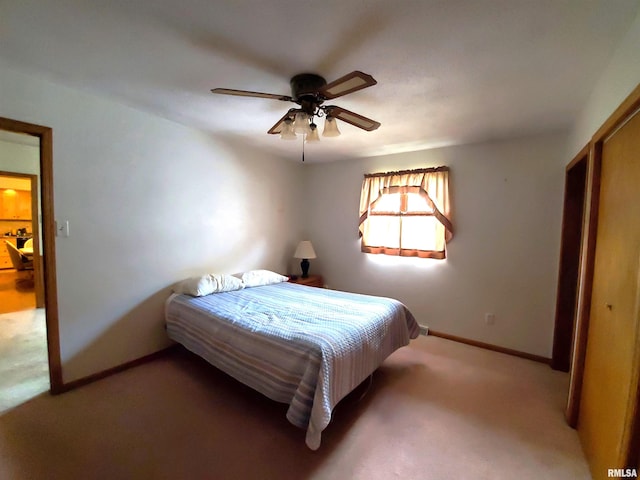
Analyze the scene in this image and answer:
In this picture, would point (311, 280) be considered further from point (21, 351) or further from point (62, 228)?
point (21, 351)

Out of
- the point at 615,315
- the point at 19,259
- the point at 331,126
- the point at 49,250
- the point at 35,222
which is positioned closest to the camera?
the point at 615,315

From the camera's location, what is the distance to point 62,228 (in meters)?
2.09

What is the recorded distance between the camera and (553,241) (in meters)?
2.71

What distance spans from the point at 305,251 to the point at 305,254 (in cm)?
5

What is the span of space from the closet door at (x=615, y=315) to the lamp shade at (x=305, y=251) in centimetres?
296

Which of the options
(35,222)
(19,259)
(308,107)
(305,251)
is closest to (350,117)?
(308,107)

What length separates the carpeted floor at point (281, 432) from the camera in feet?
4.87

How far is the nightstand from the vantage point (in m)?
3.87

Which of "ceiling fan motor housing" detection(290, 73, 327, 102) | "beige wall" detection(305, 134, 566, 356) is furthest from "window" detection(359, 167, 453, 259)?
"ceiling fan motor housing" detection(290, 73, 327, 102)

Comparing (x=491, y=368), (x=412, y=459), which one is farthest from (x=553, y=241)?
(x=412, y=459)

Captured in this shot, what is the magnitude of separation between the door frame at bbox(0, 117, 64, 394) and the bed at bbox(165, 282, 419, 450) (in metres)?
0.80

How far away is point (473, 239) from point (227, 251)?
2957 millimetres

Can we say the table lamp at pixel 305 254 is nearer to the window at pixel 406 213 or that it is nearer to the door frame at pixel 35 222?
the window at pixel 406 213

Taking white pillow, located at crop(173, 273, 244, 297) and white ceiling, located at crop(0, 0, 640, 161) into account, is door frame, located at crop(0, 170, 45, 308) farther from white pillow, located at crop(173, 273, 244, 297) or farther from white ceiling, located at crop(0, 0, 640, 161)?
white ceiling, located at crop(0, 0, 640, 161)
